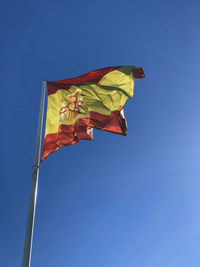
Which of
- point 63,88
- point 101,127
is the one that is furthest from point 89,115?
point 63,88

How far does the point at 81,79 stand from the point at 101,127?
7.94 ft

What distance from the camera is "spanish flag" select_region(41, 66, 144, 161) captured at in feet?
35.5

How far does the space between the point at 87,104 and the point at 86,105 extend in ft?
0.28

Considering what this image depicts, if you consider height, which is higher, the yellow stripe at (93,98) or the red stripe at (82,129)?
the yellow stripe at (93,98)

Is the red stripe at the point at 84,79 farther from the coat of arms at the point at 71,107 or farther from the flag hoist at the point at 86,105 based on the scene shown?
the coat of arms at the point at 71,107

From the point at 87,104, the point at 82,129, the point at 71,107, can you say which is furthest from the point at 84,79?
the point at 82,129

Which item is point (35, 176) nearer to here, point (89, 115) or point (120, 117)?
point (89, 115)

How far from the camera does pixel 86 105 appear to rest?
11898 millimetres

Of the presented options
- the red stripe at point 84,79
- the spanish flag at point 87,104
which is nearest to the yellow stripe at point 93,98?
the spanish flag at point 87,104

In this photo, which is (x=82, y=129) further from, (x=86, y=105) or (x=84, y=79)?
(x=84, y=79)

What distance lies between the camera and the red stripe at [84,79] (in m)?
11.6

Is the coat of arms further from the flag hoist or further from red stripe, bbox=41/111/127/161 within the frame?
red stripe, bbox=41/111/127/161

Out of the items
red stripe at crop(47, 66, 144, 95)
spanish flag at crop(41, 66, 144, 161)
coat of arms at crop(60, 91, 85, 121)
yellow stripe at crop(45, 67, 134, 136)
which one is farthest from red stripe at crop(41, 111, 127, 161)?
red stripe at crop(47, 66, 144, 95)

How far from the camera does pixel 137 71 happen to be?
12828mm
